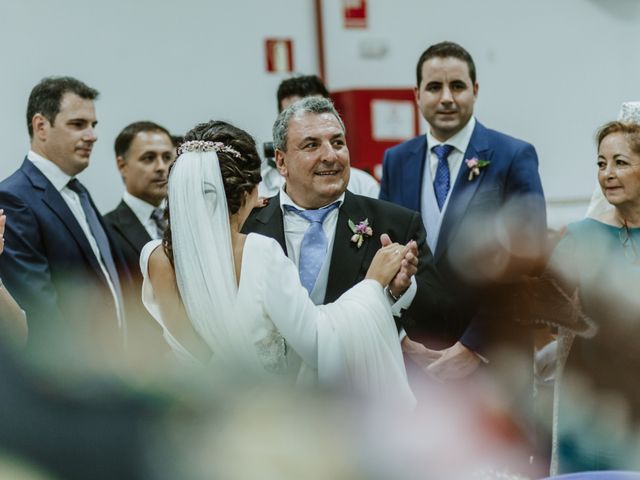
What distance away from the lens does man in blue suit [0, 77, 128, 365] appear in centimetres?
341

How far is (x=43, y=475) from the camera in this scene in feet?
6.32

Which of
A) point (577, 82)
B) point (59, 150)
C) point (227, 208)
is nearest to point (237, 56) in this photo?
point (59, 150)

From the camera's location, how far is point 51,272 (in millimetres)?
3562

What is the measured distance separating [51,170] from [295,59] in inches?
95.1

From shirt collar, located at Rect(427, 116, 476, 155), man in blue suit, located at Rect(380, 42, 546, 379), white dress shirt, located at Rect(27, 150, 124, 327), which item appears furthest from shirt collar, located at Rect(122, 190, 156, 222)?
shirt collar, located at Rect(427, 116, 476, 155)

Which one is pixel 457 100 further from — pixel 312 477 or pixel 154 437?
pixel 154 437

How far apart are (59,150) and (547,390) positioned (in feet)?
7.37

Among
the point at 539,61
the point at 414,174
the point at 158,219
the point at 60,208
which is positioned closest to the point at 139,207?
the point at 158,219

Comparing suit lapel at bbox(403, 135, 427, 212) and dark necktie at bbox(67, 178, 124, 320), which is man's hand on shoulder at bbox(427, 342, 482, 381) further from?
dark necktie at bbox(67, 178, 124, 320)

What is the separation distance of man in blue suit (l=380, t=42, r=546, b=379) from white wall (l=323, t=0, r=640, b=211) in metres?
2.53

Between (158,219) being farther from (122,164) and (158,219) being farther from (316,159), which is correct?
(316,159)

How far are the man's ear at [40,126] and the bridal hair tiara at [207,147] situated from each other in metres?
1.41

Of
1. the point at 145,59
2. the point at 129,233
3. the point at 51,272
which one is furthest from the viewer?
the point at 145,59

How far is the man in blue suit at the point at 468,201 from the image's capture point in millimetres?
3426
